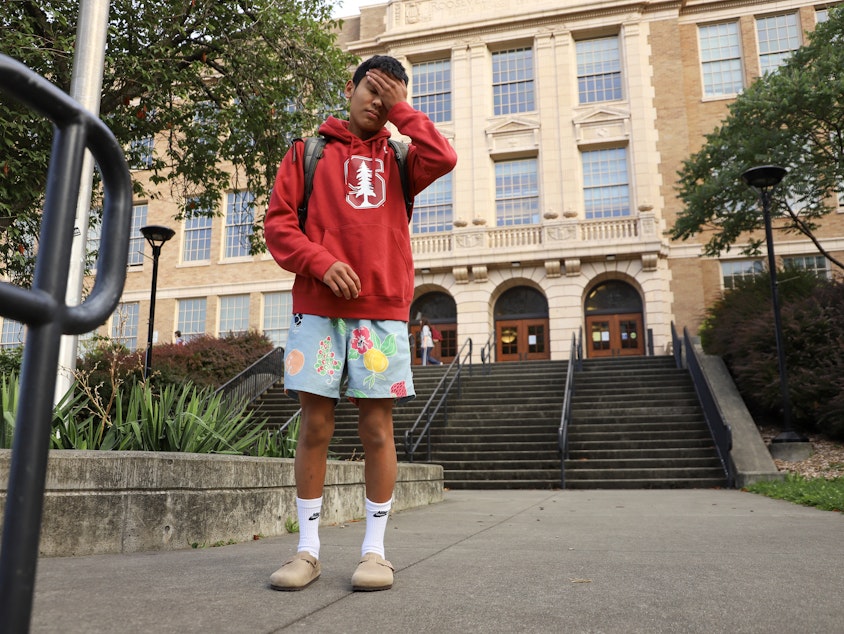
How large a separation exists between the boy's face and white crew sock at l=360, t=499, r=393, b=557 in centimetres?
155

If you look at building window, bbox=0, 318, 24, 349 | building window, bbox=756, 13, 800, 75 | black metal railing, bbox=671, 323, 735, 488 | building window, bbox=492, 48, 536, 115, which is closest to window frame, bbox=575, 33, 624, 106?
building window, bbox=492, 48, 536, 115

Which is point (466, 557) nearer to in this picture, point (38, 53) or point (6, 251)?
point (38, 53)

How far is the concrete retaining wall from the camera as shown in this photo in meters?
3.07

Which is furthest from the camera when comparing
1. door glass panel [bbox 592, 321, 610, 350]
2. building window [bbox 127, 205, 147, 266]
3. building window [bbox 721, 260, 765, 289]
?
building window [bbox 127, 205, 147, 266]

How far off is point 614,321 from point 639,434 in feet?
36.9

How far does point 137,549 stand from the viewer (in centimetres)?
323

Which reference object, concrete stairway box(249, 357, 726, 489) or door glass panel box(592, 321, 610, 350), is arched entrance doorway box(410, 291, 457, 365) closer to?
door glass panel box(592, 321, 610, 350)

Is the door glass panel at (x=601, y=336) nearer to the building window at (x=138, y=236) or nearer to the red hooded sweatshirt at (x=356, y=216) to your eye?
the building window at (x=138, y=236)

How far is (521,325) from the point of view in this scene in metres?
23.9

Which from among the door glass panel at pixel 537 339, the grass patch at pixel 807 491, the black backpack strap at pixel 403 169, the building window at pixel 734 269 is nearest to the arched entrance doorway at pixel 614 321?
the door glass panel at pixel 537 339

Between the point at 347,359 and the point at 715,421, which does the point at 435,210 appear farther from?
the point at 347,359

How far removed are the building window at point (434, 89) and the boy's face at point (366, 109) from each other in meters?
24.0

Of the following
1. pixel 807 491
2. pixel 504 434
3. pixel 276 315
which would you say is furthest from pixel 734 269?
pixel 807 491

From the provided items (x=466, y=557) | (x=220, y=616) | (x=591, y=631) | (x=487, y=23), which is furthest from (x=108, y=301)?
(x=487, y=23)
